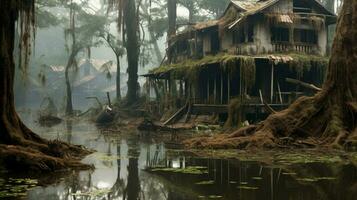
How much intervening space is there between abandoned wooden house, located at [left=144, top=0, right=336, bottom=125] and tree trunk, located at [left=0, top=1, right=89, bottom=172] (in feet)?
51.5

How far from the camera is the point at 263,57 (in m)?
28.0

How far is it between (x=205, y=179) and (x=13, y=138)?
577 centimetres

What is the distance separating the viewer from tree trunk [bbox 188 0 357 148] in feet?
56.1

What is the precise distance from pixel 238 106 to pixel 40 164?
577 inches

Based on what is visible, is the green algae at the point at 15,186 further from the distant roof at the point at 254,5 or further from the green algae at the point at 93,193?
the distant roof at the point at 254,5

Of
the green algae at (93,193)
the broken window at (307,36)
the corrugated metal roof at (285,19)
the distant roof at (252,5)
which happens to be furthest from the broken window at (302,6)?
the green algae at (93,193)

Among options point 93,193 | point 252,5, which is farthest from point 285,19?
point 93,193

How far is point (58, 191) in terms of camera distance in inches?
366

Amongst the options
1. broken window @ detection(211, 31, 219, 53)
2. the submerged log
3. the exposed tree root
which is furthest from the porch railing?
the exposed tree root

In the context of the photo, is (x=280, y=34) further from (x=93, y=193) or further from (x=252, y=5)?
(x=93, y=193)

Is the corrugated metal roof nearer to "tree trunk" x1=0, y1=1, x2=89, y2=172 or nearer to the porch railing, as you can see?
the porch railing

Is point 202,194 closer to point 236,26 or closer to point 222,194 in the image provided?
point 222,194

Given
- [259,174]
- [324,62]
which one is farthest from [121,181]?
[324,62]

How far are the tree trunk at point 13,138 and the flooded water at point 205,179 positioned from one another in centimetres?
99
